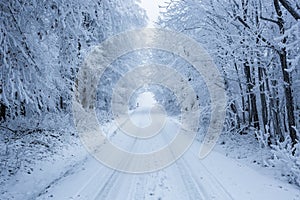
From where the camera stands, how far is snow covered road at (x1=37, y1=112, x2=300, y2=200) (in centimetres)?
751

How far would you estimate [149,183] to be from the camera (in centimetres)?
870

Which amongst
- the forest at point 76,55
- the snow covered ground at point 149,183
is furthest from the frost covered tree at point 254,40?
the snow covered ground at point 149,183

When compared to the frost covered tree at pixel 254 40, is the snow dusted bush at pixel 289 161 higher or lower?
lower

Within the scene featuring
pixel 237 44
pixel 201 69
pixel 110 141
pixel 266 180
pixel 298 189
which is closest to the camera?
pixel 298 189

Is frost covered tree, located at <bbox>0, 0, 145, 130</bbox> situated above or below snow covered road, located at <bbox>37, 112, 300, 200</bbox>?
above

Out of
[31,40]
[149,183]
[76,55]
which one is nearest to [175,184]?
[149,183]

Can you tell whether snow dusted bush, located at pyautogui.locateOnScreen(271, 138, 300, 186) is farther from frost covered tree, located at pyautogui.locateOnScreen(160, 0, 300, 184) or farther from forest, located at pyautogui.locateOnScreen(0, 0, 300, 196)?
frost covered tree, located at pyautogui.locateOnScreen(160, 0, 300, 184)

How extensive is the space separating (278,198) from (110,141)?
1112 centimetres

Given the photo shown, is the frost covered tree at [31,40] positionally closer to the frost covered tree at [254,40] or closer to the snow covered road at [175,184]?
the snow covered road at [175,184]

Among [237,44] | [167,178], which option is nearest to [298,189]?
[167,178]

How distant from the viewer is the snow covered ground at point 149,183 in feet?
24.8

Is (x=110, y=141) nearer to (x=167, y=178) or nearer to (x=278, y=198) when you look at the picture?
(x=167, y=178)

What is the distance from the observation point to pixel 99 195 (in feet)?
24.9

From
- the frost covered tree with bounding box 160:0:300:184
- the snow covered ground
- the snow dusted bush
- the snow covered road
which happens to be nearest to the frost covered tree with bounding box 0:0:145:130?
the snow covered ground
